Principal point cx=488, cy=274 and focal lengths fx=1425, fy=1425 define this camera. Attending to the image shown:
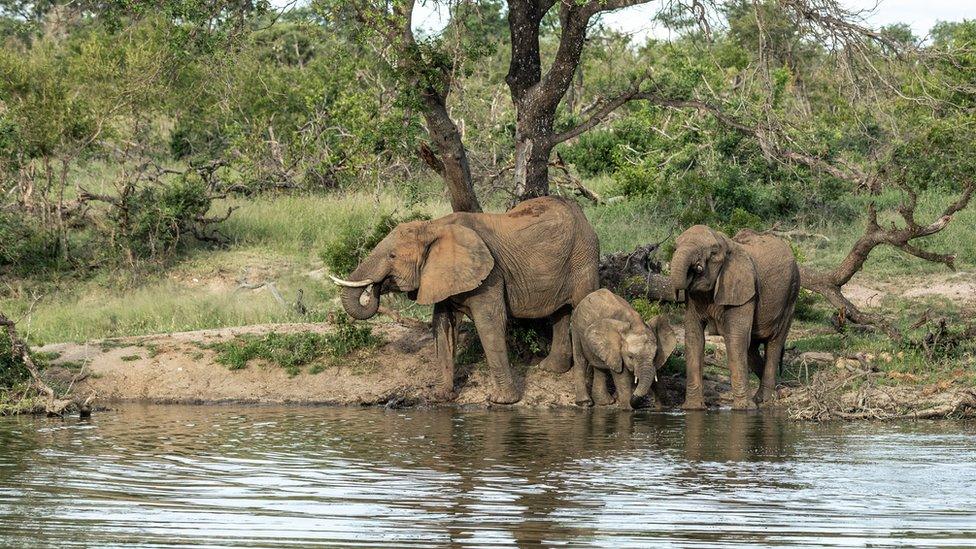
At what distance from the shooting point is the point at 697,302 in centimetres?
1377

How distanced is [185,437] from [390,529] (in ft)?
14.6

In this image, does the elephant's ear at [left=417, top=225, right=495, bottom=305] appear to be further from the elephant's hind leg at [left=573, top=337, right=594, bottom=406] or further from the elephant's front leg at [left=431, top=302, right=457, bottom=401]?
the elephant's hind leg at [left=573, top=337, right=594, bottom=406]

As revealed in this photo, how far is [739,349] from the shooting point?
44.3ft

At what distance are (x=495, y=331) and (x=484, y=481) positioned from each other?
4582mm

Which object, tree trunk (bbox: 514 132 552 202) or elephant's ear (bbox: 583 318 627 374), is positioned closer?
elephant's ear (bbox: 583 318 627 374)

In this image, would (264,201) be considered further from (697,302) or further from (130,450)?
(130,450)

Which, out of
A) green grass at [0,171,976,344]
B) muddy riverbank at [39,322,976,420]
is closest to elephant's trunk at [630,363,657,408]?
muddy riverbank at [39,322,976,420]

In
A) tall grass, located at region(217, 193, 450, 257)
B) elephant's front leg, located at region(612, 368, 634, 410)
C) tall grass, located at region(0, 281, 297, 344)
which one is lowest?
elephant's front leg, located at region(612, 368, 634, 410)

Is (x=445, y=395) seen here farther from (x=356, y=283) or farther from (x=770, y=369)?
(x=770, y=369)

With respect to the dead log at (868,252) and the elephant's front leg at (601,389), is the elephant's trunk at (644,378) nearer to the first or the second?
the elephant's front leg at (601,389)

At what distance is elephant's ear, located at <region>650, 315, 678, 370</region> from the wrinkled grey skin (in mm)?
165

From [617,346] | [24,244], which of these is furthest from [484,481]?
[24,244]

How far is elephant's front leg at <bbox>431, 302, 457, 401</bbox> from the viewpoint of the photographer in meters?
14.1

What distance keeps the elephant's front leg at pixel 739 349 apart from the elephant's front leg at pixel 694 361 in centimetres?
29
